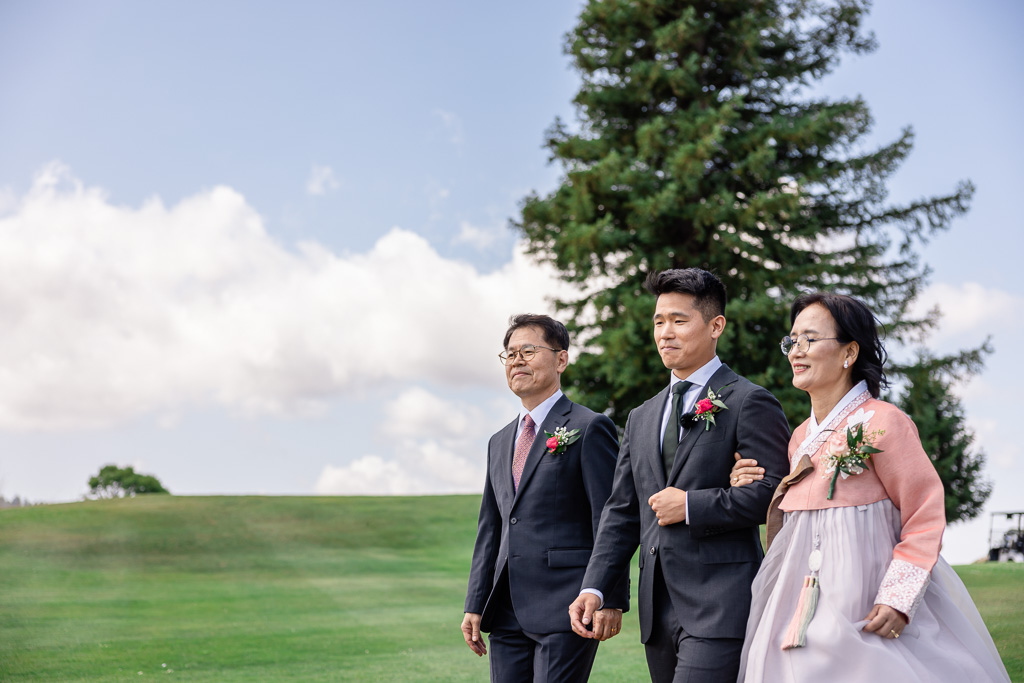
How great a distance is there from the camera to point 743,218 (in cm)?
2030

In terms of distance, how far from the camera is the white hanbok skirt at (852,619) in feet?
11.0

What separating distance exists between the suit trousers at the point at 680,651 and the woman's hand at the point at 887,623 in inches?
22.3

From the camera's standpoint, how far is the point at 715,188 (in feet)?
72.5

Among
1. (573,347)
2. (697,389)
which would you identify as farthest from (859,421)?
(573,347)

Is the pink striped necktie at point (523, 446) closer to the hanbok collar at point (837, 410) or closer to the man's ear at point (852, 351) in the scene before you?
the hanbok collar at point (837, 410)

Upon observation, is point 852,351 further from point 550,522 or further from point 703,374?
point 550,522

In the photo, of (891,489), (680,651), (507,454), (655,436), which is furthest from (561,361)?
(891,489)

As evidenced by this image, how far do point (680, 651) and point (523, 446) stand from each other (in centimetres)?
165

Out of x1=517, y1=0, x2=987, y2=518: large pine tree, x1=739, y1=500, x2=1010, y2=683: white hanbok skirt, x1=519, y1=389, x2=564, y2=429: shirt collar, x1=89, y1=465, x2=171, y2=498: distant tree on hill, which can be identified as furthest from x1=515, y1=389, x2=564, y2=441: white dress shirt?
x1=89, y1=465, x2=171, y2=498: distant tree on hill

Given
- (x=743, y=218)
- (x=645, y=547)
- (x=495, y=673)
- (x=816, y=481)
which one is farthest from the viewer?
(x=743, y=218)

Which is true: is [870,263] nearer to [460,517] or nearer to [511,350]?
[460,517]

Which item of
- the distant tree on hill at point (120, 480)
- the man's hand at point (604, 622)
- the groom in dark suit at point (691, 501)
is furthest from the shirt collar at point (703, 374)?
the distant tree on hill at point (120, 480)

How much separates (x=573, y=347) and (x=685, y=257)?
11.9ft

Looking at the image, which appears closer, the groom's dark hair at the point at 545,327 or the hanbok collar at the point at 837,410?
the hanbok collar at the point at 837,410
